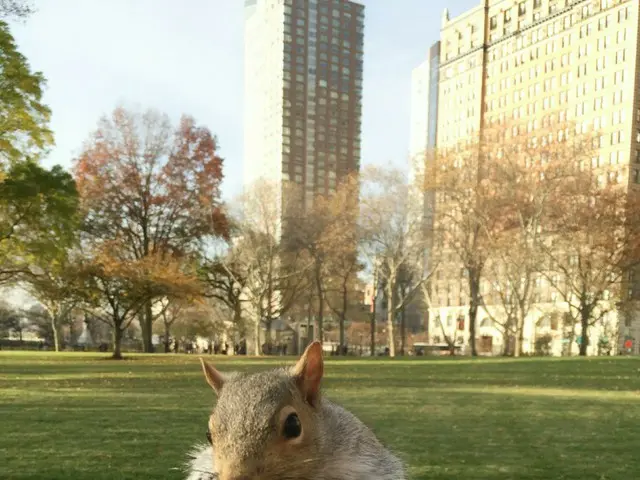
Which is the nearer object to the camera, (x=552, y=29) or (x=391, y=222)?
(x=391, y=222)

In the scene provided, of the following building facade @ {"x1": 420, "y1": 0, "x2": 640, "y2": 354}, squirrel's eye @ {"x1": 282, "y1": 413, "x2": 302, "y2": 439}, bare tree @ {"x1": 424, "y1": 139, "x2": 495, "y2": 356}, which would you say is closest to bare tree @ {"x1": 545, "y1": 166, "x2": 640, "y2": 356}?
bare tree @ {"x1": 424, "y1": 139, "x2": 495, "y2": 356}

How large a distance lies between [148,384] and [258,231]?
846 inches

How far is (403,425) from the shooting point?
8.98 metres

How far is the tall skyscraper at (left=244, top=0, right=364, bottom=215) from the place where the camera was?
50812 mm

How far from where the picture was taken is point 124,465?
616cm

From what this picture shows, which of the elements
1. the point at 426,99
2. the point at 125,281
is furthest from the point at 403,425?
the point at 426,99

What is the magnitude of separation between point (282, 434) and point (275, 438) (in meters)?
0.03

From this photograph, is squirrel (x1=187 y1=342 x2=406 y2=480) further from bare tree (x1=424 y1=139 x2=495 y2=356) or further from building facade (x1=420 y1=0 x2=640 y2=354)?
building facade (x1=420 y1=0 x2=640 y2=354)

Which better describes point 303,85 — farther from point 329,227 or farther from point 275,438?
point 275,438

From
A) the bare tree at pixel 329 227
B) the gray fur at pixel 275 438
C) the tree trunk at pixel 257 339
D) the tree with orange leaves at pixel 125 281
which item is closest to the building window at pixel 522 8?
the bare tree at pixel 329 227

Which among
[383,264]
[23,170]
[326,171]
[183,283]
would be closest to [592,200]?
[383,264]

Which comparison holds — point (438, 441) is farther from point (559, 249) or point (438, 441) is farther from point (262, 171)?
point (262, 171)

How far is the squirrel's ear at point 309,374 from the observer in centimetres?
242

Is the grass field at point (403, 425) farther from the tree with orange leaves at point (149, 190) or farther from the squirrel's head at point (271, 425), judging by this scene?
the tree with orange leaves at point (149, 190)
